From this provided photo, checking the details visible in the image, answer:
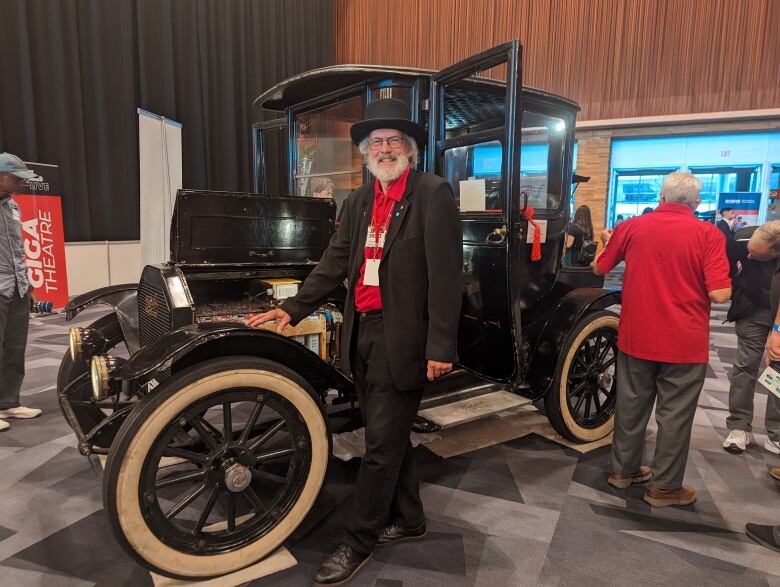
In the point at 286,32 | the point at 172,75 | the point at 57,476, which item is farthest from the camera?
the point at 286,32

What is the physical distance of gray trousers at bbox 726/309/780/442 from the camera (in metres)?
2.92

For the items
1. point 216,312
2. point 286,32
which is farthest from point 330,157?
point 286,32

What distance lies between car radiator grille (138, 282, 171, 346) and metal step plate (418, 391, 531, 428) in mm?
1282

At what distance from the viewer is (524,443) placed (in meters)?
2.98

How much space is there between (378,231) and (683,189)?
1.40 m

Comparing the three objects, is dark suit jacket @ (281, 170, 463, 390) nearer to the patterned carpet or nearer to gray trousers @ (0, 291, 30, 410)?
the patterned carpet

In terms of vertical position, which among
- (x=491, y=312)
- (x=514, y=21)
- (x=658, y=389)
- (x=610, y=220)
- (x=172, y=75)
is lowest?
(x=658, y=389)

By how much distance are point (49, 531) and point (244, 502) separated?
2.48 feet

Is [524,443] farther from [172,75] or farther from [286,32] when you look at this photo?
[286,32]

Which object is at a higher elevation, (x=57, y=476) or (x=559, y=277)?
(x=559, y=277)

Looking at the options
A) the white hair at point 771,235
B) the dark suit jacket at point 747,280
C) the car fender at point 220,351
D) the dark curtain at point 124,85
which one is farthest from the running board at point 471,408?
the dark curtain at point 124,85

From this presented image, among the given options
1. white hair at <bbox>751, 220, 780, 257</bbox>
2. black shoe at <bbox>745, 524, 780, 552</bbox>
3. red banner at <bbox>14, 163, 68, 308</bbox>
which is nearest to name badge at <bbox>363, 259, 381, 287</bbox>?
black shoe at <bbox>745, 524, 780, 552</bbox>

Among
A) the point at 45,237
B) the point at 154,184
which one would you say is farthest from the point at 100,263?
the point at 154,184

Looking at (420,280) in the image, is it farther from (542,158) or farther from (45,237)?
(45,237)
